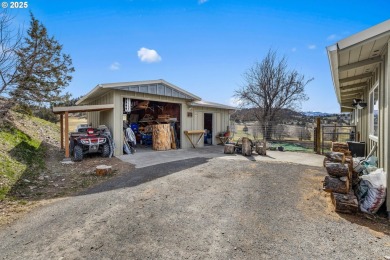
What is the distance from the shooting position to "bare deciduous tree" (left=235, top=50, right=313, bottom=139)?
57.7 ft

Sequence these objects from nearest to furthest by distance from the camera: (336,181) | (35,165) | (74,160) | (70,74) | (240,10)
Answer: (336,181), (35,165), (74,160), (240,10), (70,74)

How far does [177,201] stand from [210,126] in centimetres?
967

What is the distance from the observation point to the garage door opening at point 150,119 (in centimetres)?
1123

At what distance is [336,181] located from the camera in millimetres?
3680

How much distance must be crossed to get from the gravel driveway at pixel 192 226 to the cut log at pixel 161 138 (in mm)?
5233

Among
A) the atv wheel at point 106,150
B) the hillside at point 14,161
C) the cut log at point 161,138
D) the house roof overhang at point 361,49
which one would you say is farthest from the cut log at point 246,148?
the hillside at point 14,161

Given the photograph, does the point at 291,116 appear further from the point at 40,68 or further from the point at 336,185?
the point at 40,68

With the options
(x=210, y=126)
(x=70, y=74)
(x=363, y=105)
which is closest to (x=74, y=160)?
(x=70, y=74)

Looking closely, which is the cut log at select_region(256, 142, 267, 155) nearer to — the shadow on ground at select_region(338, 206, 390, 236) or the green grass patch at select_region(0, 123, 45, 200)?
the shadow on ground at select_region(338, 206, 390, 236)

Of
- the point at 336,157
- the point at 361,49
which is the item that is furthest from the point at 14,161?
the point at 361,49

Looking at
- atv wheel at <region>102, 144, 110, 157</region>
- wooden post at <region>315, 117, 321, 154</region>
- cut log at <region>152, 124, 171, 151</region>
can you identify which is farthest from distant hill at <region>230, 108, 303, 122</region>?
atv wheel at <region>102, 144, 110, 157</region>

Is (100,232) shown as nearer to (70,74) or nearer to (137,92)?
(137,92)

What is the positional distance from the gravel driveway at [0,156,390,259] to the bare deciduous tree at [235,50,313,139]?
1390 centimetres

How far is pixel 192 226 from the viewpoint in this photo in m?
2.82
